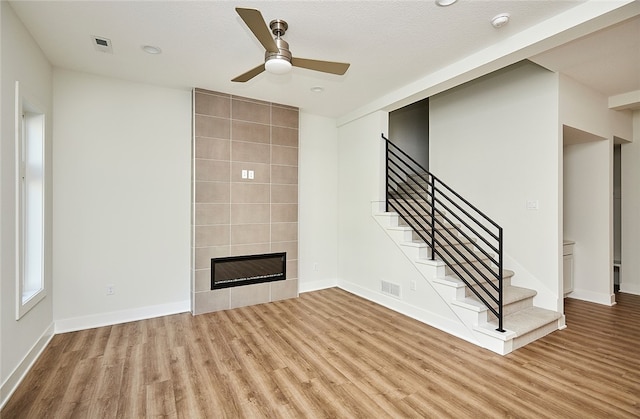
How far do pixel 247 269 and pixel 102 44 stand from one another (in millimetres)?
2978

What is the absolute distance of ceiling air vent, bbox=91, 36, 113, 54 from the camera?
280 cm

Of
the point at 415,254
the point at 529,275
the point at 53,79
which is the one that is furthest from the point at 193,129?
the point at 529,275

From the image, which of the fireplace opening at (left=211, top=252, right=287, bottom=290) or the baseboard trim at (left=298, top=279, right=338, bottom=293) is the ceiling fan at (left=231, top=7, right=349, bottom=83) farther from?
the baseboard trim at (left=298, top=279, right=338, bottom=293)

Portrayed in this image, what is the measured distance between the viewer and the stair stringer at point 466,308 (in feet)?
9.61

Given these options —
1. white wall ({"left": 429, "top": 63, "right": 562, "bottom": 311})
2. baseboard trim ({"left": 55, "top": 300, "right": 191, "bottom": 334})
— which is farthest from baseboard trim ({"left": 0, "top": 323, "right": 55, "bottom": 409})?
white wall ({"left": 429, "top": 63, "right": 562, "bottom": 311})

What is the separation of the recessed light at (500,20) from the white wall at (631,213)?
13.3ft

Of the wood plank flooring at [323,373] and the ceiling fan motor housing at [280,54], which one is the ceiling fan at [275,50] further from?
the wood plank flooring at [323,373]

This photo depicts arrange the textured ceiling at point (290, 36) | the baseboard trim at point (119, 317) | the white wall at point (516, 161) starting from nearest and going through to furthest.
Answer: the textured ceiling at point (290, 36), the baseboard trim at point (119, 317), the white wall at point (516, 161)

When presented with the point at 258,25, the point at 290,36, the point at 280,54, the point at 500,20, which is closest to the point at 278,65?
the point at 280,54

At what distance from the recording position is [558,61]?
10.8 ft

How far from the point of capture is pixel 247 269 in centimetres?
435

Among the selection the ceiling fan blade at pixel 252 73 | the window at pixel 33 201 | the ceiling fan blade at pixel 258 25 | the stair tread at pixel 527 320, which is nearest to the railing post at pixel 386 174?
the stair tread at pixel 527 320

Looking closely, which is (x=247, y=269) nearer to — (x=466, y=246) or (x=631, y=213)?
(x=466, y=246)

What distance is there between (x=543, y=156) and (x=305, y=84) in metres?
2.95
